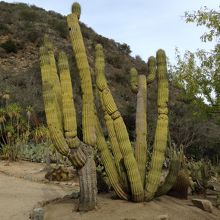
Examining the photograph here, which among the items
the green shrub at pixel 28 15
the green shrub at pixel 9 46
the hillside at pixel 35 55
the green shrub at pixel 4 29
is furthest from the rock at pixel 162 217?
the green shrub at pixel 28 15

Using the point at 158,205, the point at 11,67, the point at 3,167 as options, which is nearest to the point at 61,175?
the point at 3,167

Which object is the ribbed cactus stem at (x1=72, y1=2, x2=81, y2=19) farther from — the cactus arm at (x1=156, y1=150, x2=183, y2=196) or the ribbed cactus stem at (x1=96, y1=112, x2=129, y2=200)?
the cactus arm at (x1=156, y1=150, x2=183, y2=196)

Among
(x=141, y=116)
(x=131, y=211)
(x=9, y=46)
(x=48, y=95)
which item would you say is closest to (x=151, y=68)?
(x=141, y=116)

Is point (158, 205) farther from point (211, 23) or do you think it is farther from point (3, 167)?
point (3, 167)

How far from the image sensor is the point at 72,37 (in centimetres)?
734

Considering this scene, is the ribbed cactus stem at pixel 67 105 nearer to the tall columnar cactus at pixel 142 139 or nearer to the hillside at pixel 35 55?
the tall columnar cactus at pixel 142 139

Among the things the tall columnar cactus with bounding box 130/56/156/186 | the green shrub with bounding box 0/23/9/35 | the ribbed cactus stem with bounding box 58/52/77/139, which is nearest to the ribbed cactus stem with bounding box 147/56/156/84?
the tall columnar cactus with bounding box 130/56/156/186

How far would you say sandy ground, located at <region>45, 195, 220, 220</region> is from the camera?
662 centimetres

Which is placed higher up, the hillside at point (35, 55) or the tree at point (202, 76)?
the hillside at point (35, 55)

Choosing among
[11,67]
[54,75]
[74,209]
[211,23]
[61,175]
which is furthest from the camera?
[11,67]

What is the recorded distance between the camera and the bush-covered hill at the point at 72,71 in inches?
956

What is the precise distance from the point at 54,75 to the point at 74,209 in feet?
8.15

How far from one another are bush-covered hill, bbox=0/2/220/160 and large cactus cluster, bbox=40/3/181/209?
8192 mm

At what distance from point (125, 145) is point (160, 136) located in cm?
63
